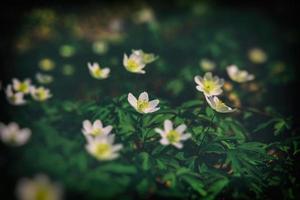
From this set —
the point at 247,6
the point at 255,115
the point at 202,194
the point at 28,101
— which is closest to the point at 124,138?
the point at 202,194

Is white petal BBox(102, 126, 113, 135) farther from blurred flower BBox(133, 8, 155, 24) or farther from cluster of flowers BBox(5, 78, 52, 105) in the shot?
blurred flower BBox(133, 8, 155, 24)

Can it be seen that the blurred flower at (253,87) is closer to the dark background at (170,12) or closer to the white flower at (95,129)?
the dark background at (170,12)

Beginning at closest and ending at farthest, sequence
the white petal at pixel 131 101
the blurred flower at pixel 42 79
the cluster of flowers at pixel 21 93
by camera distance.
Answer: the white petal at pixel 131 101 < the cluster of flowers at pixel 21 93 < the blurred flower at pixel 42 79

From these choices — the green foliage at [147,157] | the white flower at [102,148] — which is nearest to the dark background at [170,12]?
the green foliage at [147,157]

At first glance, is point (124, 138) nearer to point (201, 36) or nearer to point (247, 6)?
point (201, 36)

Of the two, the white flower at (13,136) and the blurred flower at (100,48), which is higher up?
the white flower at (13,136)

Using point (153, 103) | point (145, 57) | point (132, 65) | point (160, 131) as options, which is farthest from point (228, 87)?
point (160, 131)

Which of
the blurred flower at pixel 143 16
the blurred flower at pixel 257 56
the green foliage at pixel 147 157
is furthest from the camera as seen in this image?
the blurred flower at pixel 143 16

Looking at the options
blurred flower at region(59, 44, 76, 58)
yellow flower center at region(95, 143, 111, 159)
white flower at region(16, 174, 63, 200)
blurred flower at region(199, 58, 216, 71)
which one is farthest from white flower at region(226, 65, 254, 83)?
white flower at region(16, 174, 63, 200)
